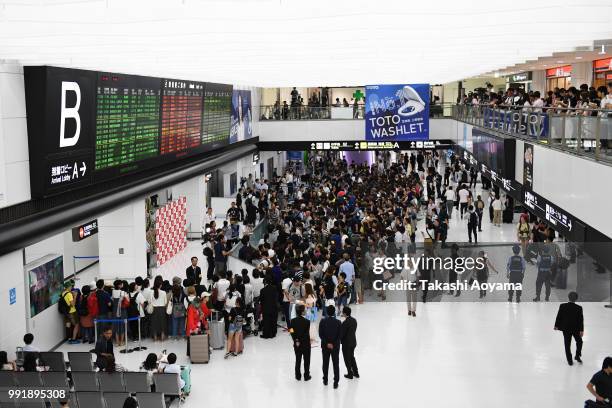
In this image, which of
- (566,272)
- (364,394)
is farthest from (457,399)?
(566,272)

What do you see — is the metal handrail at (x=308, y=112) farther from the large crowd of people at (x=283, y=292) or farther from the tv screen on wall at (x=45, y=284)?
the tv screen on wall at (x=45, y=284)

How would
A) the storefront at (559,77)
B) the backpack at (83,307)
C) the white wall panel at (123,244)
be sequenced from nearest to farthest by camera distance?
the backpack at (83,307) < the white wall panel at (123,244) < the storefront at (559,77)

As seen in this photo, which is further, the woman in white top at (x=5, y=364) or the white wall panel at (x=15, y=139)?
the white wall panel at (x=15, y=139)

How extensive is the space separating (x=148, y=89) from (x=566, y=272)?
10470 mm

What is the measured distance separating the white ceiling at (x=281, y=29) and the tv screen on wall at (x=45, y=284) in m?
3.75

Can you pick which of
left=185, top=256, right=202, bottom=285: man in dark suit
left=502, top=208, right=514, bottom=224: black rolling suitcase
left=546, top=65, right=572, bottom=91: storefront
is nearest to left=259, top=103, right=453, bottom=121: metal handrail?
left=546, top=65, right=572, bottom=91: storefront

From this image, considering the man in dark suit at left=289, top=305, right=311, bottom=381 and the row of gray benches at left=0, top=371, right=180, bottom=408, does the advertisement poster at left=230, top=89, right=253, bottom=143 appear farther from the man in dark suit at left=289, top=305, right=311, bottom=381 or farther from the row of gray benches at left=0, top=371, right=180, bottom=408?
the row of gray benches at left=0, top=371, right=180, bottom=408

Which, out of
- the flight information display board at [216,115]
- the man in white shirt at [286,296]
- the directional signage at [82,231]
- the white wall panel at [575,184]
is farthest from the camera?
the flight information display board at [216,115]

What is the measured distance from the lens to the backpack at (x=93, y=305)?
12.6 meters

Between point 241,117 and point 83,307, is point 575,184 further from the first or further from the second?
point 241,117

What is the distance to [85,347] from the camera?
41.7ft

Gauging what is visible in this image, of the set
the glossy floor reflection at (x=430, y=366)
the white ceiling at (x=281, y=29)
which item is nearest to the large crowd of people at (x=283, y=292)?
the glossy floor reflection at (x=430, y=366)

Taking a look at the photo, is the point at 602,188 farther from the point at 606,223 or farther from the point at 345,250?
the point at 345,250

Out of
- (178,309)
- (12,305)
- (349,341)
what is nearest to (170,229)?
(178,309)
